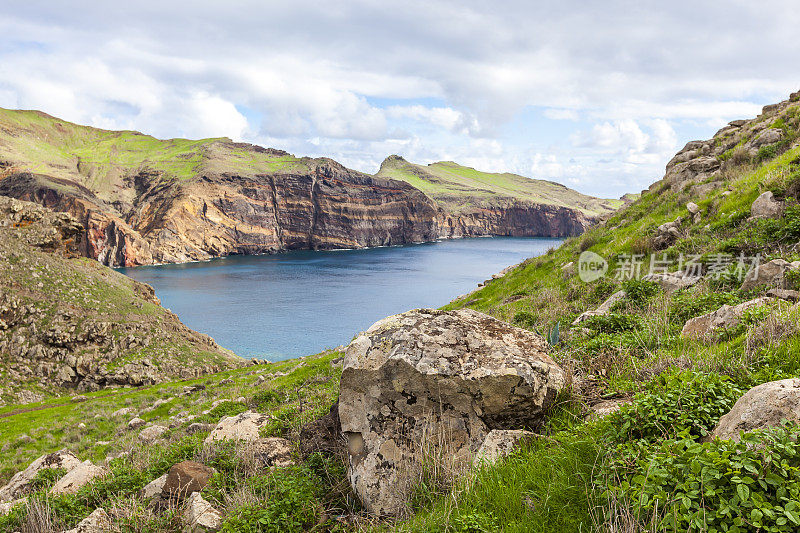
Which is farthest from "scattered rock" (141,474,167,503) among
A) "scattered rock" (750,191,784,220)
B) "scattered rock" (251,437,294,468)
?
"scattered rock" (750,191,784,220)

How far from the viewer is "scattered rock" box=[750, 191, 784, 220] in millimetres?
11227

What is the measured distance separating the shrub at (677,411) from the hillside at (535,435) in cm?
2

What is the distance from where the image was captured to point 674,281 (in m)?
10.7

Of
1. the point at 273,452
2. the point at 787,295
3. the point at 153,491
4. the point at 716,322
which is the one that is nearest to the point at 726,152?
the point at 787,295

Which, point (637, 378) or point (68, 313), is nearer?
point (637, 378)

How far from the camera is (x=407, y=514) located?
502cm

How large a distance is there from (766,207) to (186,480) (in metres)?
15.7

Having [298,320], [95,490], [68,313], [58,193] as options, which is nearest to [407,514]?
[95,490]

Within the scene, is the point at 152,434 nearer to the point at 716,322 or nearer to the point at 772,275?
the point at 716,322

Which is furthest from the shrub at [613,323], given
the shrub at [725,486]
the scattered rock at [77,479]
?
the scattered rock at [77,479]

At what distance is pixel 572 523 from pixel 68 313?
5106 cm

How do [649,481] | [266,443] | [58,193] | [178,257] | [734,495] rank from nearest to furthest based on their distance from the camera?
1. [734,495]
2. [649,481]
3. [266,443]
4. [58,193]
5. [178,257]

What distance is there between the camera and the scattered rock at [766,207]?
11.2m

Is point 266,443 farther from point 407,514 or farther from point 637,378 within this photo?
point 637,378
